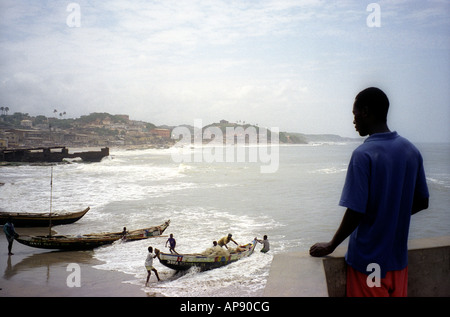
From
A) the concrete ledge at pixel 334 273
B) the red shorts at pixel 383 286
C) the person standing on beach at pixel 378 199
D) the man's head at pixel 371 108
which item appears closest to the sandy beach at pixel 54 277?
the concrete ledge at pixel 334 273

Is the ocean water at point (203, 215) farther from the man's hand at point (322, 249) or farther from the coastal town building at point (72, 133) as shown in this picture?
the coastal town building at point (72, 133)

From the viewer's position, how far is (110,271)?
1203 centimetres

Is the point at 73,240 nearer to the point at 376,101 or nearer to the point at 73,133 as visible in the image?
→ the point at 376,101

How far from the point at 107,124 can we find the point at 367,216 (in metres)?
179

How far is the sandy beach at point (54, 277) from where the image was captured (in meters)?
9.97

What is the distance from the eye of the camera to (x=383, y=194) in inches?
67.6

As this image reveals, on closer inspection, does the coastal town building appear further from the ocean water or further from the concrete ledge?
the concrete ledge

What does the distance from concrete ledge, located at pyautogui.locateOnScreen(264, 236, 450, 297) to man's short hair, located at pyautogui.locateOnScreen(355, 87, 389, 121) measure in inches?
36.9

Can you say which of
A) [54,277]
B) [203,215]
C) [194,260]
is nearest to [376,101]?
[194,260]

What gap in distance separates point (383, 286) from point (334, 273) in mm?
337

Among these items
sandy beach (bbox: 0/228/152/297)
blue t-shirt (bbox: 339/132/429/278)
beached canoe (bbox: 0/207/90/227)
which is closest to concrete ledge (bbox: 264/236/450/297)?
blue t-shirt (bbox: 339/132/429/278)

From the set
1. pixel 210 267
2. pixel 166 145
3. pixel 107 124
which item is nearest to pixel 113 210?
pixel 210 267

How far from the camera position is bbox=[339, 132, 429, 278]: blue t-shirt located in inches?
66.6
